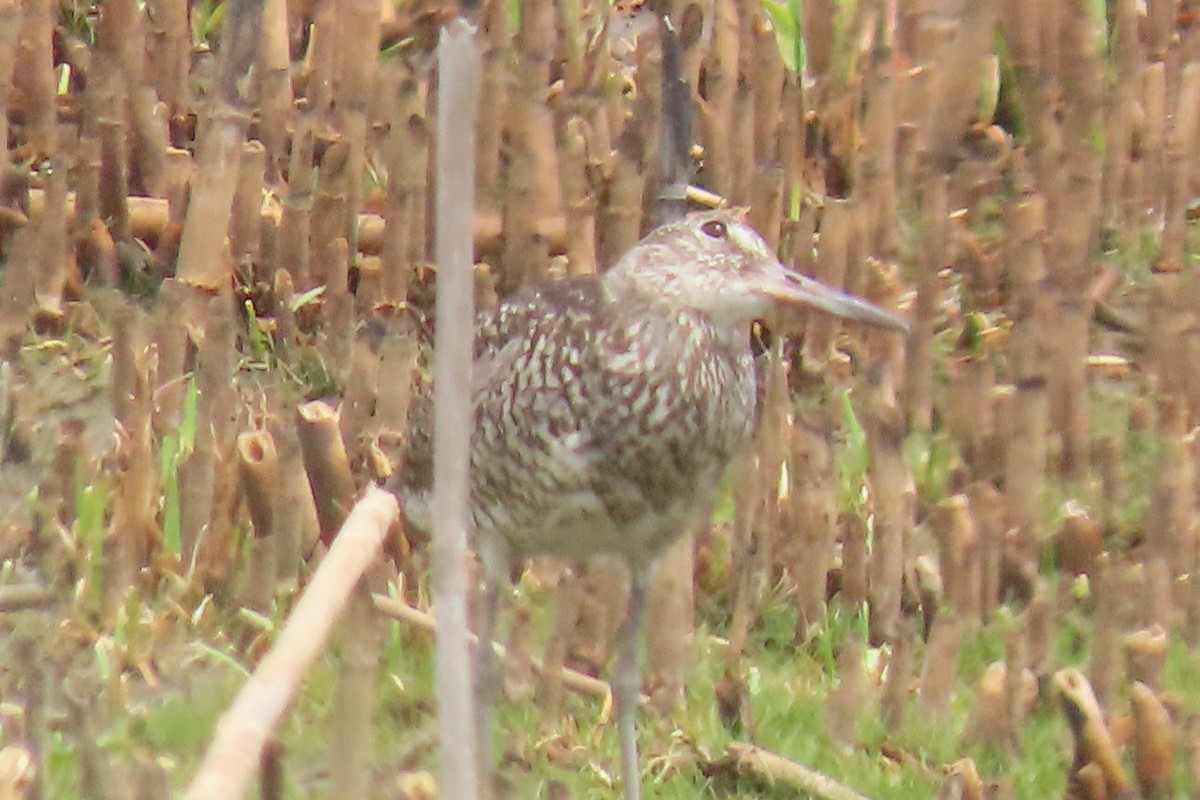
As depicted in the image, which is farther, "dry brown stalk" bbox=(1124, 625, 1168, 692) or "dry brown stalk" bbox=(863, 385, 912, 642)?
"dry brown stalk" bbox=(863, 385, 912, 642)

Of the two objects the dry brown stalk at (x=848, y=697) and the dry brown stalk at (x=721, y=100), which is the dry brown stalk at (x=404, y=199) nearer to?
the dry brown stalk at (x=721, y=100)

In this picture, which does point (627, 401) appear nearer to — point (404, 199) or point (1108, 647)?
point (1108, 647)

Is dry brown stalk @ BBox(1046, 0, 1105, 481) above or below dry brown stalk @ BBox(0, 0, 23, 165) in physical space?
below

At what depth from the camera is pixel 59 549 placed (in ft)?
12.6

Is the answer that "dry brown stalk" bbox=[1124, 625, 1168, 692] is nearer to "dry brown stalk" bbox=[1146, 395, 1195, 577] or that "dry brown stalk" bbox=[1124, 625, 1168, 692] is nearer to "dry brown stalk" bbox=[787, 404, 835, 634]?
"dry brown stalk" bbox=[1146, 395, 1195, 577]

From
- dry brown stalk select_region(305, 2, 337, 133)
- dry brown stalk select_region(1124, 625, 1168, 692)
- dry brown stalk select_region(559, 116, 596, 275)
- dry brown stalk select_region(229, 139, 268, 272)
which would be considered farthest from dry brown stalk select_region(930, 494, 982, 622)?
dry brown stalk select_region(305, 2, 337, 133)

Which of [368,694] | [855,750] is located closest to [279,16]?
[855,750]

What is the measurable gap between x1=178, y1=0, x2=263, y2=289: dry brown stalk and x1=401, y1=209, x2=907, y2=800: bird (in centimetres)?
101

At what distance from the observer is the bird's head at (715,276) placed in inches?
135

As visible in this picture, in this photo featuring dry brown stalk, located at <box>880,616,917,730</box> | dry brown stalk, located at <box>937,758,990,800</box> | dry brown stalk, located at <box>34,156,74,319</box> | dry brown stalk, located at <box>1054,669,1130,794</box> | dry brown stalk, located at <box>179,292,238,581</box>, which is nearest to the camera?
dry brown stalk, located at <box>937,758,990,800</box>

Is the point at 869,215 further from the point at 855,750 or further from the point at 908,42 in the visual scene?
the point at 855,750

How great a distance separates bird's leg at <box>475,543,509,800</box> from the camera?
11.5 feet

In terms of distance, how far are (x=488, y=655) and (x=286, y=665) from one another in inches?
87.0

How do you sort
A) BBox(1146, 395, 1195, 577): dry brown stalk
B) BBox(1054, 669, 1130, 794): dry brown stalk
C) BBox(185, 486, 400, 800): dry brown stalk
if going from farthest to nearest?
BBox(1146, 395, 1195, 577): dry brown stalk, BBox(1054, 669, 1130, 794): dry brown stalk, BBox(185, 486, 400, 800): dry brown stalk
